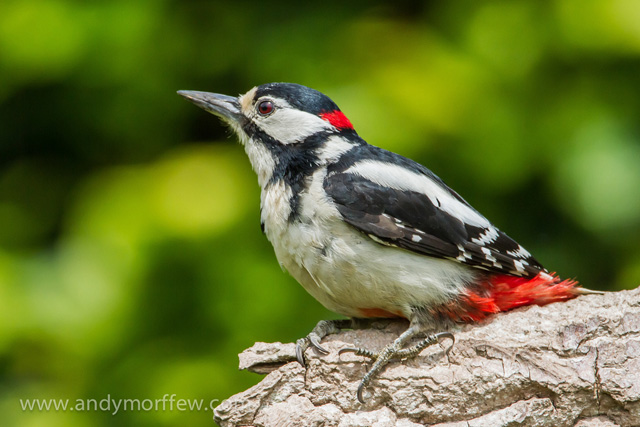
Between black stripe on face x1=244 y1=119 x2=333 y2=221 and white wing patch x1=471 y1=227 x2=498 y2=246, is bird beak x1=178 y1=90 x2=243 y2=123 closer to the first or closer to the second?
black stripe on face x1=244 y1=119 x2=333 y2=221

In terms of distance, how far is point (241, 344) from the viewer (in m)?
3.71

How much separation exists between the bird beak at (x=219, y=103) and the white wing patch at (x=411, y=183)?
2.25ft

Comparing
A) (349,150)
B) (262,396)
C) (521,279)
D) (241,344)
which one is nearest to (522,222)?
(521,279)

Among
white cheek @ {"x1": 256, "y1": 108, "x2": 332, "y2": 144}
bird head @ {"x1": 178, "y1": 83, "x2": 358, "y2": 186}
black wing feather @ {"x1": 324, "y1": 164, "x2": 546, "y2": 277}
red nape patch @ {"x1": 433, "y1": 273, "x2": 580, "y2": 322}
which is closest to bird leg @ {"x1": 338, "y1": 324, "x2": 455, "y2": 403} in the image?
red nape patch @ {"x1": 433, "y1": 273, "x2": 580, "y2": 322}

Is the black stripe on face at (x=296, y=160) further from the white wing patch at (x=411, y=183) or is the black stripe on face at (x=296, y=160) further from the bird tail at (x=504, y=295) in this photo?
the bird tail at (x=504, y=295)

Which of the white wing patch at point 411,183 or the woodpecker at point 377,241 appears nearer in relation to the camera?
the woodpecker at point 377,241

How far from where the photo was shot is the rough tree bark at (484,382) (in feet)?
8.57

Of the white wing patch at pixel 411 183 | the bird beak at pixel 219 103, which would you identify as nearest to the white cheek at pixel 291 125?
the bird beak at pixel 219 103

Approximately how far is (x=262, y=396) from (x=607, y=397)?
1235 mm

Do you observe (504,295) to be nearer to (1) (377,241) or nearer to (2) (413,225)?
(2) (413,225)

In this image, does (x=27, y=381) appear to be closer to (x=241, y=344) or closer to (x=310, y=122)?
(x=241, y=344)

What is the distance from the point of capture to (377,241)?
111 inches

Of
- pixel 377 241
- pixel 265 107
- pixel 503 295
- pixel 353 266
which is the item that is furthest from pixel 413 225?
pixel 265 107

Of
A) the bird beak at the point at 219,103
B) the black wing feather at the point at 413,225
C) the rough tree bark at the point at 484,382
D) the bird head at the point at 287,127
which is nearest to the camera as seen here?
the rough tree bark at the point at 484,382
